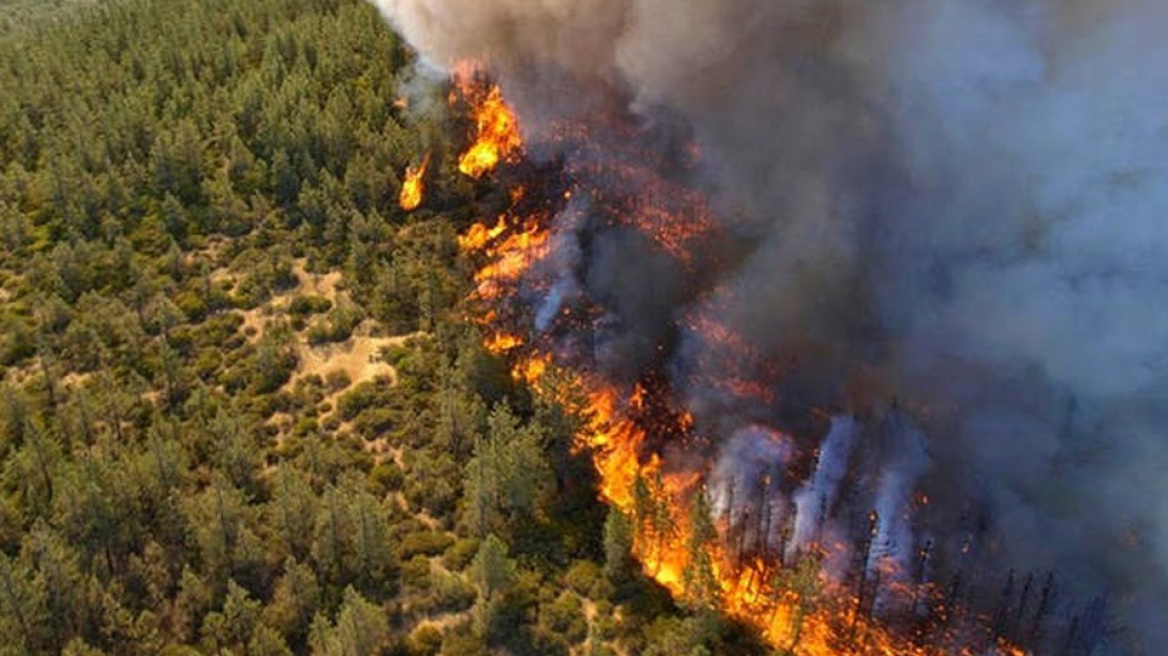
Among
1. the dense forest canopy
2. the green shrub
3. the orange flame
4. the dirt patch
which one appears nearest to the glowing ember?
the dense forest canopy

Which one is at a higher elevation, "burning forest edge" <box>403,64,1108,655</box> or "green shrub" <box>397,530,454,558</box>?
"burning forest edge" <box>403,64,1108,655</box>

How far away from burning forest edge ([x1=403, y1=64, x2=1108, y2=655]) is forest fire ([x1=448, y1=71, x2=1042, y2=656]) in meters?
0.10

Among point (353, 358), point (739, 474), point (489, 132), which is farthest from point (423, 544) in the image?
point (489, 132)

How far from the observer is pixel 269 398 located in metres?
62.9

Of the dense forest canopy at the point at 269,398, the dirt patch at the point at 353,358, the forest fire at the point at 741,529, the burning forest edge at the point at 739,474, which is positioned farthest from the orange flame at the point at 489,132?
the dirt patch at the point at 353,358

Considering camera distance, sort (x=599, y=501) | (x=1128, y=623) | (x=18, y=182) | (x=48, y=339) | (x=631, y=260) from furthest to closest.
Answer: (x=18, y=182) < (x=631, y=260) < (x=48, y=339) < (x=599, y=501) < (x=1128, y=623)

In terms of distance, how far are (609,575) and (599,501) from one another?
5.60 meters

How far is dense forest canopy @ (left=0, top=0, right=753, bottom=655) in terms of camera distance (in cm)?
4847

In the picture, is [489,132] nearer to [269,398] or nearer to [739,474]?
[269,398]

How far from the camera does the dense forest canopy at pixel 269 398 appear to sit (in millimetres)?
48469

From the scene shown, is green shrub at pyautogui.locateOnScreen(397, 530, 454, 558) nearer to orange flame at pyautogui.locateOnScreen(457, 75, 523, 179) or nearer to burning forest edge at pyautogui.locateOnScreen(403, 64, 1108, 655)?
burning forest edge at pyautogui.locateOnScreen(403, 64, 1108, 655)

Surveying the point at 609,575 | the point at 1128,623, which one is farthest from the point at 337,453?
the point at 1128,623

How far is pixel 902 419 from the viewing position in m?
57.1

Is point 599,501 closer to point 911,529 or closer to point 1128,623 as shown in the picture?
point 911,529
